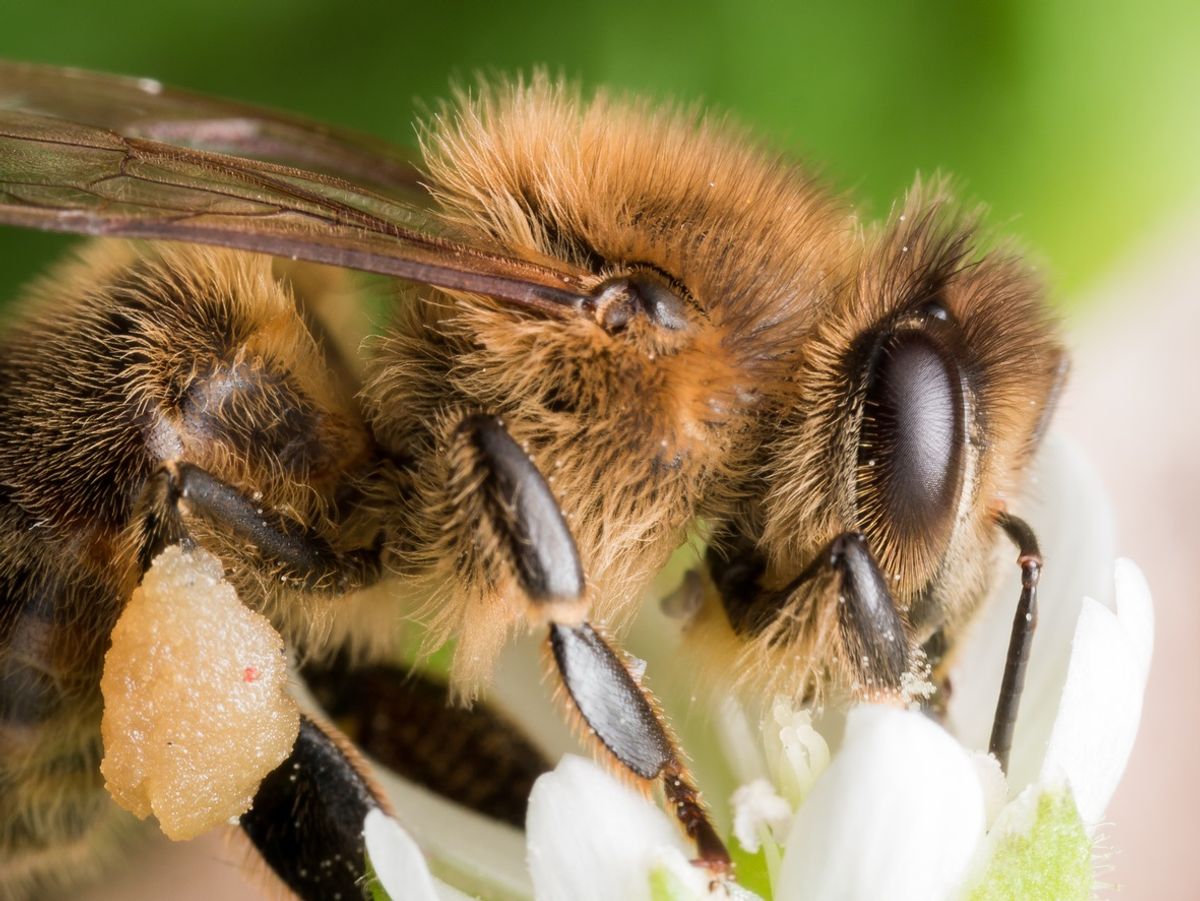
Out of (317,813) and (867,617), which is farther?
(317,813)

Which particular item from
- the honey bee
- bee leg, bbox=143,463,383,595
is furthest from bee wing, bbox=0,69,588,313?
bee leg, bbox=143,463,383,595

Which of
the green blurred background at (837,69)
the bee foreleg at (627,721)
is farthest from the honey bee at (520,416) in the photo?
the green blurred background at (837,69)

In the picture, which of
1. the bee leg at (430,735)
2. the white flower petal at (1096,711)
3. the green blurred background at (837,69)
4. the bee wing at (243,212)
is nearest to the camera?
the bee wing at (243,212)

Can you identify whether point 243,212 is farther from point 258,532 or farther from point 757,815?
point 757,815

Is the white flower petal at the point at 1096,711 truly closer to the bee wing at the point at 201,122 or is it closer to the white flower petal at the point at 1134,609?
the white flower petal at the point at 1134,609

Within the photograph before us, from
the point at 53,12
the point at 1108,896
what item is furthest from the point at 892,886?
the point at 53,12

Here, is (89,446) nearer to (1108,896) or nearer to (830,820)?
(830,820)

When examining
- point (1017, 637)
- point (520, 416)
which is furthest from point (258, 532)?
point (1017, 637)
